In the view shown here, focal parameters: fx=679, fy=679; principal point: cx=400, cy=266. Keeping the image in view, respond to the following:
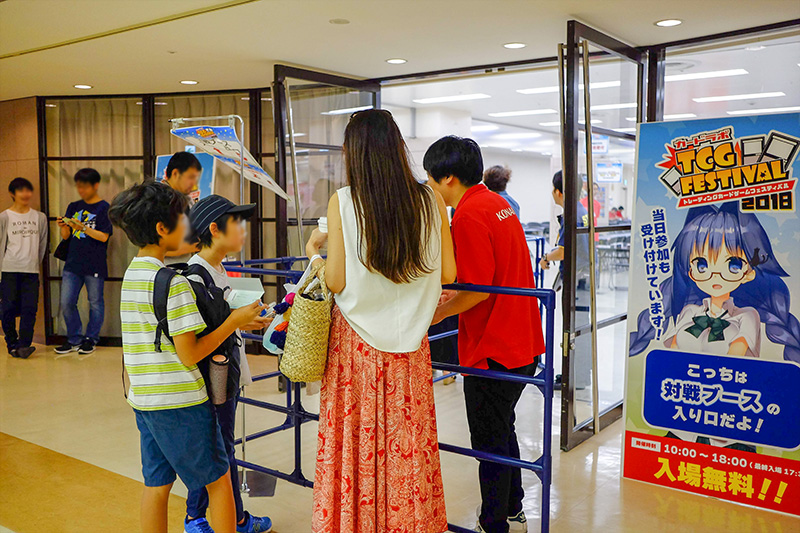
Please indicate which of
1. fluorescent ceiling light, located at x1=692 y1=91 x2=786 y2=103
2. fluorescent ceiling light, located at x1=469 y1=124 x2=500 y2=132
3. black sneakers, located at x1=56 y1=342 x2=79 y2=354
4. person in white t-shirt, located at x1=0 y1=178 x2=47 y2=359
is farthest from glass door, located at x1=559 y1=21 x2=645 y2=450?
fluorescent ceiling light, located at x1=469 y1=124 x2=500 y2=132

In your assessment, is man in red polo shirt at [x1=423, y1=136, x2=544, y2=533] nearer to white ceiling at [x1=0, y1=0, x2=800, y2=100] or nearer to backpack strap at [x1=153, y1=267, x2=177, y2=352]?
backpack strap at [x1=153, y1=267, x2=177, y2=352]

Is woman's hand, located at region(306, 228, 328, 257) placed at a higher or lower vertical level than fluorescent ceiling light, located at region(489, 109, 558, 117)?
lower

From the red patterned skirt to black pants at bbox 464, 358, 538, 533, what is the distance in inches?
15.9

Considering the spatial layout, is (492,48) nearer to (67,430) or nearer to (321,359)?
(321,359)

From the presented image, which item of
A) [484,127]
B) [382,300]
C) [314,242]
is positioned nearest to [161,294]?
[314,242]

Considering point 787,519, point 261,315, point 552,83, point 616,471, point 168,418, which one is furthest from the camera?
point 552,83

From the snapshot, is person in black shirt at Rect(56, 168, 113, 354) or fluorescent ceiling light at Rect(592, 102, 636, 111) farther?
person in black shirt at Rect(56, 168, 113, 354)

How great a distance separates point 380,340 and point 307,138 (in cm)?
318

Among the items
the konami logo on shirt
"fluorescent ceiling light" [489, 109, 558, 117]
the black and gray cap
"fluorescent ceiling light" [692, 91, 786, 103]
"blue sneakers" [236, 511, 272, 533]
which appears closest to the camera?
the black and gray cap

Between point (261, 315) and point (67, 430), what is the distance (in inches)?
93.8

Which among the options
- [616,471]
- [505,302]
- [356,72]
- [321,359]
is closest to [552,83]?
[356,72]

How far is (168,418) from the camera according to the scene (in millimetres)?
2033

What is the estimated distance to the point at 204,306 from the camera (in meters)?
2.11

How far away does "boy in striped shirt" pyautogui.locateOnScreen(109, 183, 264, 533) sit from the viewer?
1992 mm
